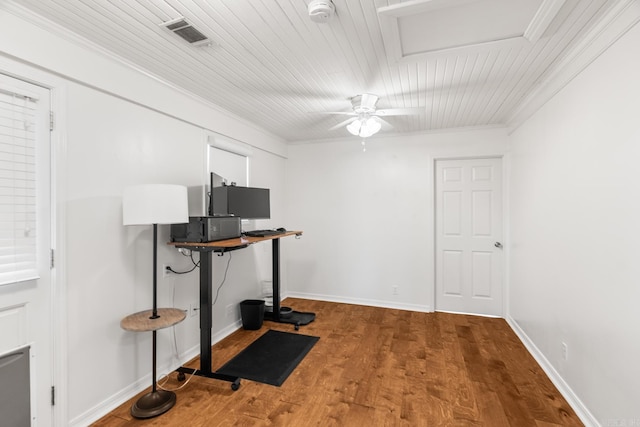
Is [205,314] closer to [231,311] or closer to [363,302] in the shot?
[231,311]

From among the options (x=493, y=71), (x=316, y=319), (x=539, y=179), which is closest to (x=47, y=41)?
(x=493, y=71)

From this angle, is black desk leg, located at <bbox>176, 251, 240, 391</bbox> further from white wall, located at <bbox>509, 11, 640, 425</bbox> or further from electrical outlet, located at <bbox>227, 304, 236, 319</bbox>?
white wall, located at <bbox>509, 11, 640, 425</bbox>

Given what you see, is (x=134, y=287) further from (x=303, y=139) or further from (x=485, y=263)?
(x=485, y=263)

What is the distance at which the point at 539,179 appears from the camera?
2691 millimetres

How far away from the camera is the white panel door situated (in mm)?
3887

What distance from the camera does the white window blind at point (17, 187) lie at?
1.57m

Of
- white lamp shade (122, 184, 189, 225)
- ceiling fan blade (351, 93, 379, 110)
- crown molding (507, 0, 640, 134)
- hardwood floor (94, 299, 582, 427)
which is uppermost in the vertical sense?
ceiling fan blade (351, 93, 379, 110)

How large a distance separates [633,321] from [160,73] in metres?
3.51

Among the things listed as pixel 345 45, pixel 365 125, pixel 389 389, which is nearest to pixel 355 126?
pixel 365 125

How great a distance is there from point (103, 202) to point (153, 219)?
17.9 inches

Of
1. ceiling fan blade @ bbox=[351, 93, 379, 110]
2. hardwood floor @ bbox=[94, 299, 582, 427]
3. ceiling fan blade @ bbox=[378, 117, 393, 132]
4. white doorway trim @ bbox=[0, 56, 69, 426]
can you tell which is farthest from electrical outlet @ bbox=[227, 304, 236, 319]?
ceiling fan blade @ bbox=[378, 117, 393, 132]

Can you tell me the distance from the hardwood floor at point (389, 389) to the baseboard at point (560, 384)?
49 mm

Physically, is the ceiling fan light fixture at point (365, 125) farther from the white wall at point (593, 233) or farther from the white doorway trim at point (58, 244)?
the white doorway trim at point (58, 244)

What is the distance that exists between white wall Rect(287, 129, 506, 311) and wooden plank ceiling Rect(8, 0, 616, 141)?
47.4 inches
